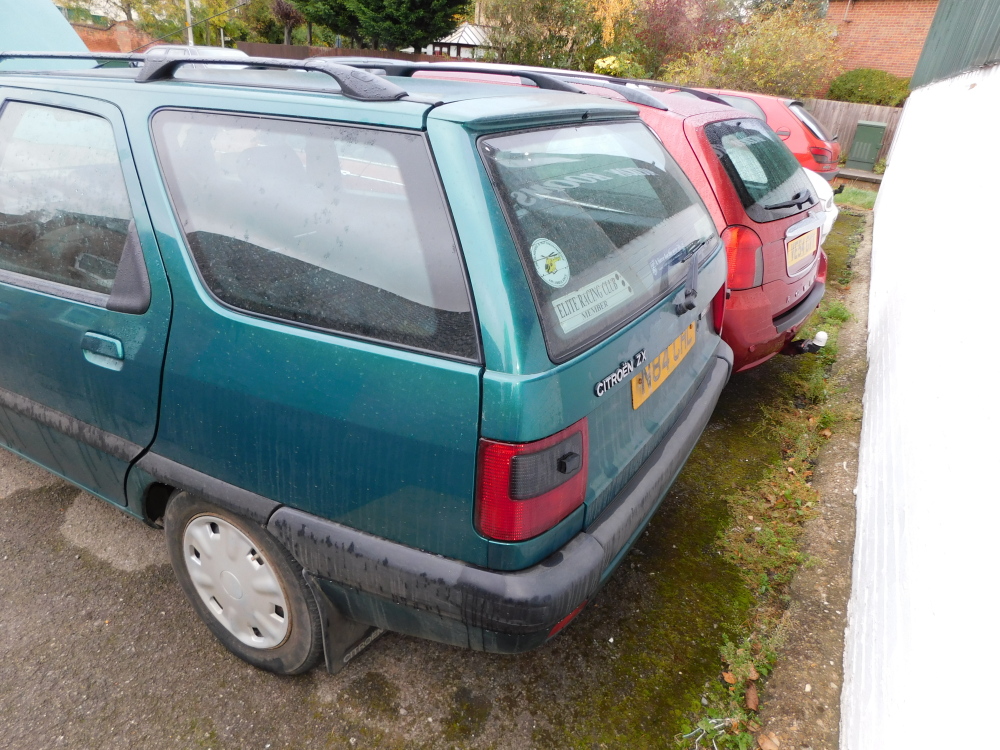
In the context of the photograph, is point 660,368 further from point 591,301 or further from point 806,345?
point 806,345

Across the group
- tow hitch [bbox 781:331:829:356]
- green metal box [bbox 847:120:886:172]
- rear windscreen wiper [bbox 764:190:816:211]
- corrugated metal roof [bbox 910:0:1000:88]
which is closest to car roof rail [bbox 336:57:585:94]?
rear windscreen wiper [bbox 764:190:816:211]

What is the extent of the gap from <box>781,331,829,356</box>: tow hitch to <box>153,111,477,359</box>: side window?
9.83ft

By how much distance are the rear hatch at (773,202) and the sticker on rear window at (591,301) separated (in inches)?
67.0

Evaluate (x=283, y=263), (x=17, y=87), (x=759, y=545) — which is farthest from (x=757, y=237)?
(x=17, y=87)

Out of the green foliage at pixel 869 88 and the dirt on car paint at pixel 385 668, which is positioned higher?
the green foliage at pixel 869 88

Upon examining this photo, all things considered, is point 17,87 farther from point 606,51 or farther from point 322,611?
point 606,51

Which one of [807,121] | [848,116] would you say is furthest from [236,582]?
[848,116]

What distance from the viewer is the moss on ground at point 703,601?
2.05m

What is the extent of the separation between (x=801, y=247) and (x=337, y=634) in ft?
10.5

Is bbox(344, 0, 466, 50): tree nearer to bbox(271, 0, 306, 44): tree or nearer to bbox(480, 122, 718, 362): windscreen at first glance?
bbox(271, 0, 306, 44): tree

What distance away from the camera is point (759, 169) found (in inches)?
137

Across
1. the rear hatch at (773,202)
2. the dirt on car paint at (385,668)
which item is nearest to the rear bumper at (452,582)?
the dirt on car paint at (385,668)

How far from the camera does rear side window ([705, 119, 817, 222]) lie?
3303 mm

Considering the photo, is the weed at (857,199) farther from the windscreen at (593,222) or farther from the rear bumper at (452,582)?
the rear bumper at (452,582)
